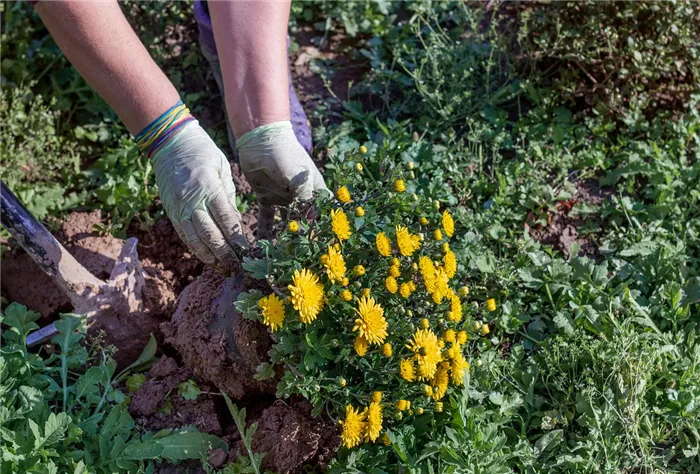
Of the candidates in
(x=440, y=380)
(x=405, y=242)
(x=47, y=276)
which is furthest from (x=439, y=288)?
(x=47, y=276)

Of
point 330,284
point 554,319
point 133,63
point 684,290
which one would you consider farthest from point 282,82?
point 684,290

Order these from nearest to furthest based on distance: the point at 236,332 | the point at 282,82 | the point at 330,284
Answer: the point at 330,284, the point at 236,332, the point at 282,82

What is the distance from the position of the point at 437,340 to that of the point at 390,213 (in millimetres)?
428

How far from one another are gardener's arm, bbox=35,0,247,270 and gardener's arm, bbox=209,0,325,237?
0.53 feet

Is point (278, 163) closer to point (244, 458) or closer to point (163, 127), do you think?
point (163, 127)

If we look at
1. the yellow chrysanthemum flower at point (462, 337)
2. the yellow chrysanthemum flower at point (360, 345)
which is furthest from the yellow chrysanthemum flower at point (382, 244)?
the yellow chrysanthemum flower at point (462, 337)

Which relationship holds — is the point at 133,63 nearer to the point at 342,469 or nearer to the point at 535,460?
the point at 342,469

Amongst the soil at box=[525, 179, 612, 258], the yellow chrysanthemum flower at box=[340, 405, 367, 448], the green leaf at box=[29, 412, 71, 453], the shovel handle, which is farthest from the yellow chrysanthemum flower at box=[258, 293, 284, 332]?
the soil at box=[525, 179, 612, 258]

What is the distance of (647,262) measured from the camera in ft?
9.30

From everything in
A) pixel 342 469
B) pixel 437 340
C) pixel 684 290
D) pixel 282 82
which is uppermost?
pixel 282 82

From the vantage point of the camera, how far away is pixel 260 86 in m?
2.45

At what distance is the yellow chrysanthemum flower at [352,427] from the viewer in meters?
1.98

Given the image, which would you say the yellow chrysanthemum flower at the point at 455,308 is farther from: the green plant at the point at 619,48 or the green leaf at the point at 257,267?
the green plant at the point at 619,48

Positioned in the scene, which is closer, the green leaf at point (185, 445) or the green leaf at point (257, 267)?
the green leaf at point (257, 267)
